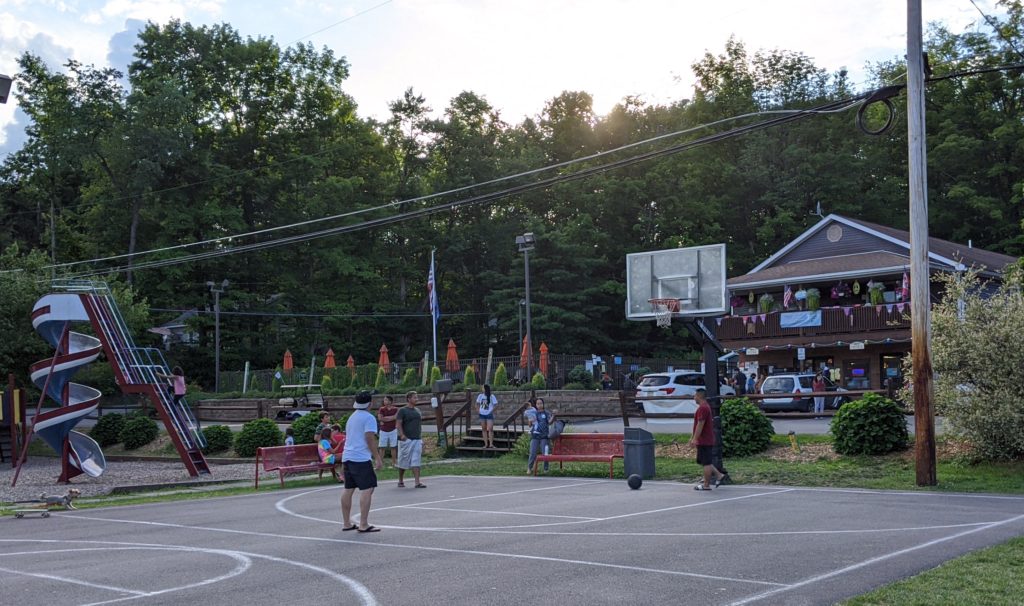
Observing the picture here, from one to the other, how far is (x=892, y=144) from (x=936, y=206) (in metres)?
6.12

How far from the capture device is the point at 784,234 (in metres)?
62.9

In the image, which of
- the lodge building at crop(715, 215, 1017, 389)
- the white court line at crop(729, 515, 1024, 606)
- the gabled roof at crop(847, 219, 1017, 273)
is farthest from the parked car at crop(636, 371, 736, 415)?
the white court line at crop(729, 515, 1024, 606)

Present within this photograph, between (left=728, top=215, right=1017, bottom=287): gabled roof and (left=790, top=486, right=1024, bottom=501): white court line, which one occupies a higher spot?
(left=728, top=215, right=1017, bottom=287): gabled roof

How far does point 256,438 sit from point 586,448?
14.5 m

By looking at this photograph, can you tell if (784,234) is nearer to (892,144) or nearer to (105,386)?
(892,144)

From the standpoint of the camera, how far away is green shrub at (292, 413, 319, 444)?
3081 cm

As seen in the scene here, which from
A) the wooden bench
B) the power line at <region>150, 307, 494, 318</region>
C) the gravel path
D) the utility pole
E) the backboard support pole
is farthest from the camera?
the power line at <region>150, 307, 494, 318</region>

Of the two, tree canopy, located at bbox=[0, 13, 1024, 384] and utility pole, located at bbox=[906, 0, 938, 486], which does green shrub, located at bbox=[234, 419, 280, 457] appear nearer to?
utility pole, located at bbox=[906, 0, 938, 486]

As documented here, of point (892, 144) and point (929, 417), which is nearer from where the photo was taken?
point (929, 417)

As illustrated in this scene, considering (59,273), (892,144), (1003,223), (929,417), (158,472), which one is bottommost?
(158,472)

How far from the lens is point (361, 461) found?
43.2 feet

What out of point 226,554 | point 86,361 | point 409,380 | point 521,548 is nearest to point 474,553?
point 521,548

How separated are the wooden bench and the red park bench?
16.8 ft

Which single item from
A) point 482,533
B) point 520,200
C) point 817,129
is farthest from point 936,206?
point 482,533
